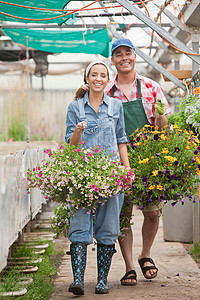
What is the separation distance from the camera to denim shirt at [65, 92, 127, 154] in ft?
11.1

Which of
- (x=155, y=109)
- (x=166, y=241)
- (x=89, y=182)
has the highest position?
(x=155, y=109)

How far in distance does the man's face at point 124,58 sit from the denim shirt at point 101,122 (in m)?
0.29

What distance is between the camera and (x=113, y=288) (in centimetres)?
359

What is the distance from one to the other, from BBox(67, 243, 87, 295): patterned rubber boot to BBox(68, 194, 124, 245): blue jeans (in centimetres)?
4

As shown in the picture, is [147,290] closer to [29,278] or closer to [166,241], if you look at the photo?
[29,278]

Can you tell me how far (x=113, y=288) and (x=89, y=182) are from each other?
89 centimetres

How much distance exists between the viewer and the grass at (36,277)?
3402 millimetres

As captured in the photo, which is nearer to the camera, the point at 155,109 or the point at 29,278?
the point at 155,109

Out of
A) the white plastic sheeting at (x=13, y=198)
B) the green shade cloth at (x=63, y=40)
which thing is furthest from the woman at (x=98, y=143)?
the green shade cloth at (x=63, y=40)

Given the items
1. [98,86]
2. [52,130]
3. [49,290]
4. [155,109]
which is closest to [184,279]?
[49,290]

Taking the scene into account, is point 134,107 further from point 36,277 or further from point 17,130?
point 17,130

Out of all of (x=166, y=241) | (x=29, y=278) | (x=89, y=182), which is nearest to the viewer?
(x=89, y=182)

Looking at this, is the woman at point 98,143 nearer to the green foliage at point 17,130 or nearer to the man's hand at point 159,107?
the man's hand at point 159,107

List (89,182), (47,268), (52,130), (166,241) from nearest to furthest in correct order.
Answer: (89,182) → (47,268) → (166,241) → (52,130)
